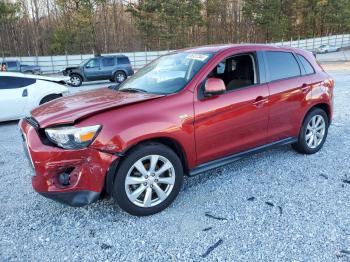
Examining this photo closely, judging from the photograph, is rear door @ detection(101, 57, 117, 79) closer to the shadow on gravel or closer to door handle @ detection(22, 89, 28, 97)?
door handle @ detection(22, 89, 28, 97)

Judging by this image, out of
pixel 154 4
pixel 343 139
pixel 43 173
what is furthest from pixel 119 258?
pixel 154 4

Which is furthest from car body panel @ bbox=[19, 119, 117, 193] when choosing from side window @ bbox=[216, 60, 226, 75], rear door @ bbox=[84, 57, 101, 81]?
rear door @ bbox=[84, 57, 101, 81]

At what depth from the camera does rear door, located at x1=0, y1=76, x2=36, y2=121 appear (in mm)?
7484

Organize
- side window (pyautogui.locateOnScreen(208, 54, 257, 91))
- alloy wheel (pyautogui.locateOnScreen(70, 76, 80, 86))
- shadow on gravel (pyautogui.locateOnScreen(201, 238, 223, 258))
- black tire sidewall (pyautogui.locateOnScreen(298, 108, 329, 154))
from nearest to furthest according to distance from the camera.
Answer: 1. shadow on gravel (pyautogui.locateOnScreen(201, 238, 223, 258))
2. side window (pyautogui.locateOnScreen(208, 54, 257, 91))
3. black tire sidewall (pyautogui.locateOnScreen(298, 108, 329, 154))
4. alloy wheel (pyautogui.locateOnScreen(70, 76, 80, 86))

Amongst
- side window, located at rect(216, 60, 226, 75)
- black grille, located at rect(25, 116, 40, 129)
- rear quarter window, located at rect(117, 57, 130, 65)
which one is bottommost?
black grille, located at rect(25, 116, 40, 129)

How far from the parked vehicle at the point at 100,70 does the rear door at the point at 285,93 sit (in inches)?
630

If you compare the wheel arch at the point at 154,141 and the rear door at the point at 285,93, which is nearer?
the wheel arch at the point at 154,141

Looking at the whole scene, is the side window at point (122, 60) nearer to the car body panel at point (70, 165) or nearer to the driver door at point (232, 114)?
the driver door at point (232, 114)

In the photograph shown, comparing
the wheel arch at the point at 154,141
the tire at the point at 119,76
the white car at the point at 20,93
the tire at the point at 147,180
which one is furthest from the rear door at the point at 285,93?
the tire at the point at 119,76

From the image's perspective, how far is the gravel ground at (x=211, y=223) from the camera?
2.74 metres

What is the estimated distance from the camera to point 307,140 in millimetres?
4797

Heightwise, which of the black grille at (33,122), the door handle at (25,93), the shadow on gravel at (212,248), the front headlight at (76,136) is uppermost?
the black grille at (33,122)

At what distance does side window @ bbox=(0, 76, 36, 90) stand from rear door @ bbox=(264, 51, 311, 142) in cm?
602

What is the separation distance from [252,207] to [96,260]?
1643mm
